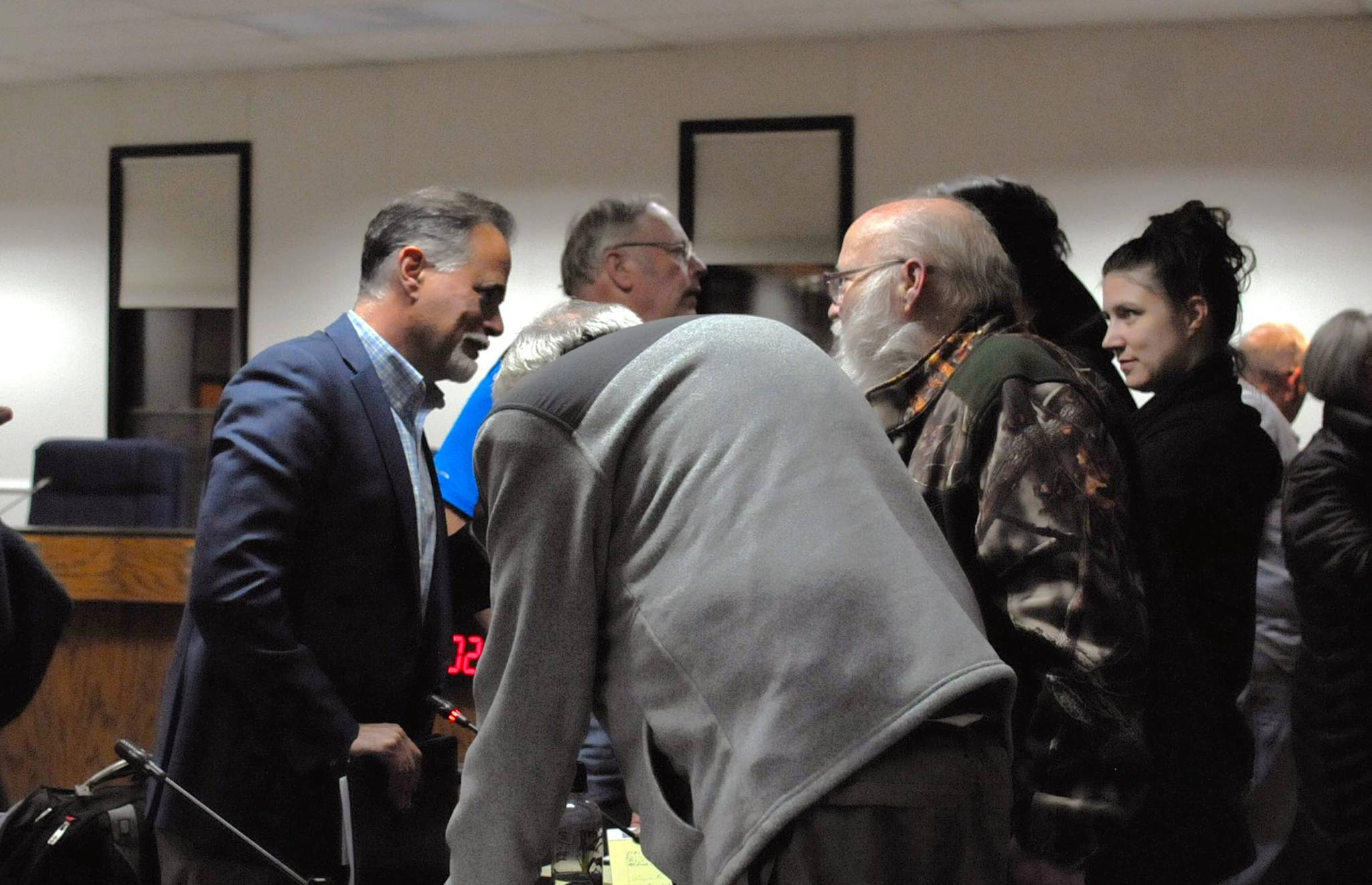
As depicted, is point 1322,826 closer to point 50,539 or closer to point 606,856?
point 606,856

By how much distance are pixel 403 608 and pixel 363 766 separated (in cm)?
25

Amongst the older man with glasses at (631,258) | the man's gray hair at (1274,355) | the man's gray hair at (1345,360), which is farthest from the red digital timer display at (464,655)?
the man's gray hair at (1274,355)

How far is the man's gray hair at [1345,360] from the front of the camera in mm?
3352

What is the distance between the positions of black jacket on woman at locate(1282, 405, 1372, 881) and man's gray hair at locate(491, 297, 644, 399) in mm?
2008

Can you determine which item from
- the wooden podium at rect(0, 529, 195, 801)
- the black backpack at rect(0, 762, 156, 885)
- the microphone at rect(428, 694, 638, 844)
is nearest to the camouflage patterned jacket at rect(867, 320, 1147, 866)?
the microphone at rect(428, 694, 638, 844)

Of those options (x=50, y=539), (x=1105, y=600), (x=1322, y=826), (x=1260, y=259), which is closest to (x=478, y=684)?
(x=1105, y=600)

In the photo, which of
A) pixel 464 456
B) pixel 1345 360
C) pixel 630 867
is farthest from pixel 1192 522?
pixel 1345 360

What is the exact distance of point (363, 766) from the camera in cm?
193

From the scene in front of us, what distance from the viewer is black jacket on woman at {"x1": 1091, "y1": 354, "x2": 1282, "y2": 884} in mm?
1717

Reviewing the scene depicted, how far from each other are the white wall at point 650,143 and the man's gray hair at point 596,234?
11.1 ft

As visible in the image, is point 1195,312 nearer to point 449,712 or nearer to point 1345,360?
point 1345,360

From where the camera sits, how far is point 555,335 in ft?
6.03

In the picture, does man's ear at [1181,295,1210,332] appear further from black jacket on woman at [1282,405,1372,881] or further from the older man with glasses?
the older man with glasses

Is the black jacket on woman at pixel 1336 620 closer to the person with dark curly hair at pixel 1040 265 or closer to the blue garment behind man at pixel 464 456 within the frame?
the person with dark curly hair at pixel 1040 265
